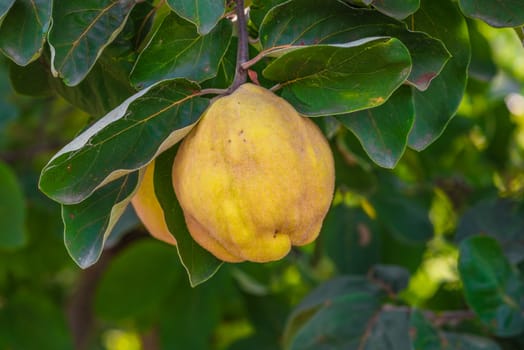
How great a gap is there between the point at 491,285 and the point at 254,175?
778 mm

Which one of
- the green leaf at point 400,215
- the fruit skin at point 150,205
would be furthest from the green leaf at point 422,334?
the fruit skin at point 150,205

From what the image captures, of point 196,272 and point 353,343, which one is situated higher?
point 196,272

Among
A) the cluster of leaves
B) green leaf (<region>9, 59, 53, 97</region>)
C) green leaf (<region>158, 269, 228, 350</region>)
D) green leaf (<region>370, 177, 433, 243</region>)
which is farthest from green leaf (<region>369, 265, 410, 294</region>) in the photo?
green leaf (<region>9, 59, 53, 97</region>)

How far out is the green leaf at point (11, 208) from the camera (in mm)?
1817

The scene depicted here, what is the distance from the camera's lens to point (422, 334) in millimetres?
1443

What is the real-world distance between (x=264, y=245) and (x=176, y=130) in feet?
0.46

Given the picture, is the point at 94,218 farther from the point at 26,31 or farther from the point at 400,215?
the point at 400,215

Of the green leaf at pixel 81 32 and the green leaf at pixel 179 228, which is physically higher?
the green leaf at pixel 81 32

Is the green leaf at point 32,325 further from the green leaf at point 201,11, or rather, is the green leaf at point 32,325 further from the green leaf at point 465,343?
the green leaf at point 201,11

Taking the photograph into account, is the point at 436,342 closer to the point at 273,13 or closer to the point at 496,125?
the point at 273,13

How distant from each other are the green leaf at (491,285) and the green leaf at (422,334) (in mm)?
80

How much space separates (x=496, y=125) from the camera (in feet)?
7.11

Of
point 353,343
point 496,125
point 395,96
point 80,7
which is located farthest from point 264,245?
point 496,125

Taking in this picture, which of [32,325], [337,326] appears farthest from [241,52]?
[32,325]
